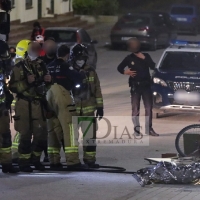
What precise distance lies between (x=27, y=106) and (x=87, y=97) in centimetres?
115

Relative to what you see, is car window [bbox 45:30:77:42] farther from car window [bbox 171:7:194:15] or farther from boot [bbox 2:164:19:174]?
car window [bbox 171:7:194:15]

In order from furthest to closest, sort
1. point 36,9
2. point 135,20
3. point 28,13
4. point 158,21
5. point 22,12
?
1. point 36,9
2. point 28,13
3. point 22,12
4. point 158,21
5. point 135,20

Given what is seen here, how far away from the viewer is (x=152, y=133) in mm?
13000

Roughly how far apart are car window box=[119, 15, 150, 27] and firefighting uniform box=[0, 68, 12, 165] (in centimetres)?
2169

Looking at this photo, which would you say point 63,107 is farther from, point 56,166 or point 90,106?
point 56,166

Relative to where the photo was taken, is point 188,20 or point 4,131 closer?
point 4,131

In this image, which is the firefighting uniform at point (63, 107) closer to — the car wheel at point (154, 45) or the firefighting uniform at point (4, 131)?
the firefighting uniform at point (4, 131)

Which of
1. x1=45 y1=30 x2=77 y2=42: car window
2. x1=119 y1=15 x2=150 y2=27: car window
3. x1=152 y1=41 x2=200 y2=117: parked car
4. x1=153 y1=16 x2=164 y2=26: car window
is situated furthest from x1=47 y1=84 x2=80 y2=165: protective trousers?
x1=153 y1=16 x2=164 y2=26: car window

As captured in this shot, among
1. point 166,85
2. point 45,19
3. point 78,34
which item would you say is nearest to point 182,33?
point 45,19

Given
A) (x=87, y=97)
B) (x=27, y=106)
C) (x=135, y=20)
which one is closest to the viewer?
(x=27, y=106)

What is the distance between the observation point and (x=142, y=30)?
3016 cm

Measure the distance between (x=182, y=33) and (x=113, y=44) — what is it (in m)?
10.5

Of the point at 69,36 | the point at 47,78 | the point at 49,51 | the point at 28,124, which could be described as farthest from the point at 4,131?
the point at 69,36

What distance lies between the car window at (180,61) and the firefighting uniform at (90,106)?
16.7 ft
